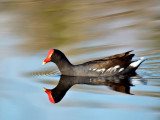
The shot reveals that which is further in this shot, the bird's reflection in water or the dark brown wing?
the dark brown wing

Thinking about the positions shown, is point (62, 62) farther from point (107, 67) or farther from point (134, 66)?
point (134, 66)

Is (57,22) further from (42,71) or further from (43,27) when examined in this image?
(42,71)

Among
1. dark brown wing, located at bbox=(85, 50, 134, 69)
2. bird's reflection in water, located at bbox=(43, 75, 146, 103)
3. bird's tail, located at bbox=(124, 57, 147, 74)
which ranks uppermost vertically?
dark brown wing, located at bbox=(85, 50, 134, 69)

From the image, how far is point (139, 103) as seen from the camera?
6.68 m

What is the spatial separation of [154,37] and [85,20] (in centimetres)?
271

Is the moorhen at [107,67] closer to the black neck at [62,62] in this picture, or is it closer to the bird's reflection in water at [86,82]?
the black neck at [62,62]

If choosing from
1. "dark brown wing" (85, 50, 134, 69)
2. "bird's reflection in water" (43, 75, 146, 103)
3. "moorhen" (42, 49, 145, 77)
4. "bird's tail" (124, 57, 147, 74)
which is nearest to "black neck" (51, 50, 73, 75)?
"moorhen" (42, 49, 145, 77)

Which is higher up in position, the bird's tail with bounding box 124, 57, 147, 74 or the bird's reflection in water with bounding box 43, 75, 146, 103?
the bird's tail with bounding box 124, 57, 147, 74

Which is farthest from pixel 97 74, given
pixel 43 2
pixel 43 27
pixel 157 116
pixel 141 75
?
pixel 43 2

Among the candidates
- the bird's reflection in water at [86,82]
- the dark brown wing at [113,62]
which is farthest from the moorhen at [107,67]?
the bird's reflection in water at [86,82]

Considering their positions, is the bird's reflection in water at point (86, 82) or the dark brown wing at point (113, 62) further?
the dark brown wing at point (113, 62)

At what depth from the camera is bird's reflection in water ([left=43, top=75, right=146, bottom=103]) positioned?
754 centimetres

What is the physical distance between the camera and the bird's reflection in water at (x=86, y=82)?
297 inches

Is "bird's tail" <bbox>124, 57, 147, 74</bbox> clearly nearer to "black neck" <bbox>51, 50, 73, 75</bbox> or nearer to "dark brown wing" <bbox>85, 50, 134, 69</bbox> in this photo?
"dark brown wing" <bbox>85, 50, 134, 69</bbox>
